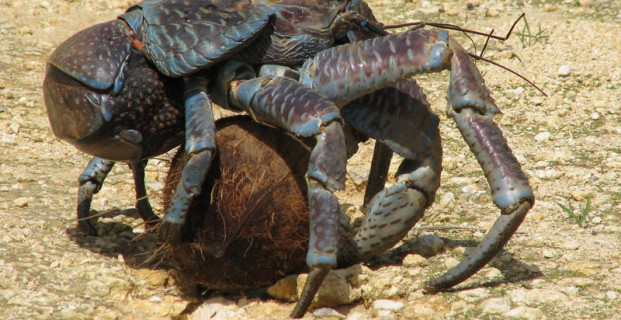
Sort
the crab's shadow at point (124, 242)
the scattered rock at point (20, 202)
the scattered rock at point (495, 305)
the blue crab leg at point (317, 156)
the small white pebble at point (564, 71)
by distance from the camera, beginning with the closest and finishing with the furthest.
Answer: the blue crab leg at point (317, 156), the scattered rock at point (495, 305), the crab's shadow at point (124, 242), the scattered rock at point (20, 202), the small white pebble at point (564, 71)

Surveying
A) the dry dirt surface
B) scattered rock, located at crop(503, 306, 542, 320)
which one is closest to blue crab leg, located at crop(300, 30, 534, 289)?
scattered rock, located at crop(503, 306, 542, 320)

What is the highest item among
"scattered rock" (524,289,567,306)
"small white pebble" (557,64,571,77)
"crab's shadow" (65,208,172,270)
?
"scattered rock" (524,289,567,306)

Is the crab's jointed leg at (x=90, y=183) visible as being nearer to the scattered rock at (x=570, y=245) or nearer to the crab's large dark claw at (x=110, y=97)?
the crab's large dark claw at (x=110, y=97)

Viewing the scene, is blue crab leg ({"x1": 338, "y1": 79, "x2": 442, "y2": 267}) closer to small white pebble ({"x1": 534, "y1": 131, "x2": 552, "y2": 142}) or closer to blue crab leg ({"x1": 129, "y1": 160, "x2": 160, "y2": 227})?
blue crab leg ({"x1": 129, "y1": 160, "x2": 160, "y2": 227})

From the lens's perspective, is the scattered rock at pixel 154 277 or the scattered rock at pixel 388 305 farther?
the scattered rock at pixel 154 277

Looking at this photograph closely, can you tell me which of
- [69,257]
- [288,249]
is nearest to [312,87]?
[288,249]

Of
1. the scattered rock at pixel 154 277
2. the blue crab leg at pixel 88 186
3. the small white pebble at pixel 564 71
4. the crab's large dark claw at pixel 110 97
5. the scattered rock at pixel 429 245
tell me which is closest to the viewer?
the crab's large dark claw at pixel 110 97

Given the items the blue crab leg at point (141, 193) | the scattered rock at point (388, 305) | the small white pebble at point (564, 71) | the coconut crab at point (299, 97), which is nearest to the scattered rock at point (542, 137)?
the small white pebble at point (564, 71)
